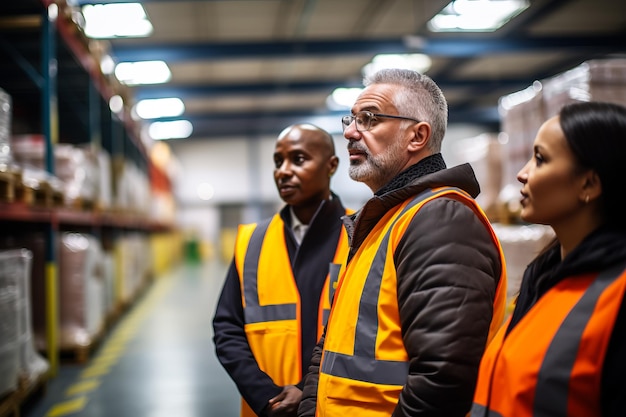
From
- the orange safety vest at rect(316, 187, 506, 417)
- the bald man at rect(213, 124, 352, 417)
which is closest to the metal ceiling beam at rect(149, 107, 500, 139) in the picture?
the bald man at rect(213, 124, 352, 417)

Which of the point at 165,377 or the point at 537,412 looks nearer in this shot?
the point at 537,412

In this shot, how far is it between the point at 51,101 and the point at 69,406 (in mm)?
2791

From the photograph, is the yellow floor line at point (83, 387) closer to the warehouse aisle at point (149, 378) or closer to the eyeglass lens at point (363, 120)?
the warehouse aisle at point (149, 378)

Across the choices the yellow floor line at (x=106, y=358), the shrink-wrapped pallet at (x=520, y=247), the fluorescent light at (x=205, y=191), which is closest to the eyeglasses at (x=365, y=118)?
the shrink-wrapped pallet at (x=520, y=247)

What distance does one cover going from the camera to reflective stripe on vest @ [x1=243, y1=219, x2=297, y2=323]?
2379 millimetres

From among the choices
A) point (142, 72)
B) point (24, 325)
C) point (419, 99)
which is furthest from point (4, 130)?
point (142, 72)

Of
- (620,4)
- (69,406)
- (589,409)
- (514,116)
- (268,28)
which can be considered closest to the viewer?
(589,409)

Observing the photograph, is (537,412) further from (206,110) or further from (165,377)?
(206,110)

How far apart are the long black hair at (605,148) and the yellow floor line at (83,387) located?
15.8 ft

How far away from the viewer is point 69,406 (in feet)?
14.8

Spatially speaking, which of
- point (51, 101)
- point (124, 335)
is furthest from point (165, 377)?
point (51, 101)

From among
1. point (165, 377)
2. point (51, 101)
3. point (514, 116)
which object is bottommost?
point (165, 377)

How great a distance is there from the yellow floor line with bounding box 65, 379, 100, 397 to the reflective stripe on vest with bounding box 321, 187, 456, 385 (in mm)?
4058

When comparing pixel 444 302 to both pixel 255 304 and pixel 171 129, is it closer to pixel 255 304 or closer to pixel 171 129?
pixel 255 304
